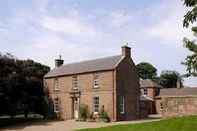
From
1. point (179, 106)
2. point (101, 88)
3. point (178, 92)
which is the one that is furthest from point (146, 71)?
point (179, 106)

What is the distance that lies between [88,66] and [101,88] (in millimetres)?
4596

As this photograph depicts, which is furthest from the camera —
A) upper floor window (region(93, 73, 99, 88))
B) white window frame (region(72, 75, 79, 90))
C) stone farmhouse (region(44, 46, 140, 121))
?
white window frame (region(72, 75, 79, 90))

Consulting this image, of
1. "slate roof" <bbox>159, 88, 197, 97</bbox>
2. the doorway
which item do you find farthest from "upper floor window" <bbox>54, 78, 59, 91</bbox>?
"slate roof" <bbox>159, 88, 197, 97</bbox>

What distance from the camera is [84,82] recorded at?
50.9 meters

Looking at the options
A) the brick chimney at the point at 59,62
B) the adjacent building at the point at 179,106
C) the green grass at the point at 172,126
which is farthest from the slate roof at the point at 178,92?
the green grass at the point at 172,126

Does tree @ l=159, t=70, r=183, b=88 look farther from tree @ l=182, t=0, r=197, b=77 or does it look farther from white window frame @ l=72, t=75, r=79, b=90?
tree @ l=182, t=0, r=197, b=77

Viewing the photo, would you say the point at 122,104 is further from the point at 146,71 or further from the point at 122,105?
the point at 146,71

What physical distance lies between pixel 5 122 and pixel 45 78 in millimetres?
9797

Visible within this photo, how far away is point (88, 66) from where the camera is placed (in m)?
51.9

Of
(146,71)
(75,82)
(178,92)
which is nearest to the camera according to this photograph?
(75,82)

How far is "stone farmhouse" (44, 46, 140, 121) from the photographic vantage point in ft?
156

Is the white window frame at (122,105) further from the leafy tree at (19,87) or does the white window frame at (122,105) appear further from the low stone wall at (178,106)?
the leafy tree at (19,87)

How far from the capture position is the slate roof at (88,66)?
4866 centimetres

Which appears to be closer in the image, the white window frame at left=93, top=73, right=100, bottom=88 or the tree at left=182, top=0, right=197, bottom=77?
the tree at left=182, top=0, right=197, bottom=77
